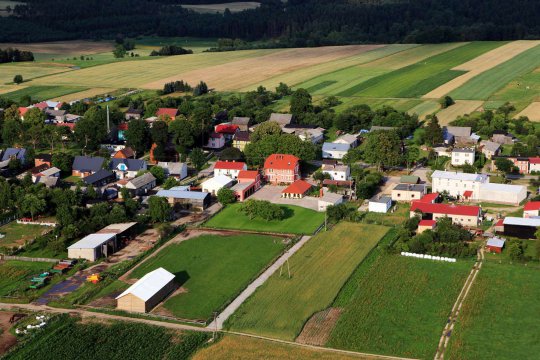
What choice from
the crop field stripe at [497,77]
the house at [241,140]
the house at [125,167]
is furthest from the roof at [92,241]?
the crop field stripe at [497,77]

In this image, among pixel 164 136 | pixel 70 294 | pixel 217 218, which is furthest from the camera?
pixel 164 136

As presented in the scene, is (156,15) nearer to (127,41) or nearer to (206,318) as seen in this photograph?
(127,41)

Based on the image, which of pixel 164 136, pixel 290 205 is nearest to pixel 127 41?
pixel 164 136

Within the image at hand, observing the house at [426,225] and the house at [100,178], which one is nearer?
the house at [426,225]

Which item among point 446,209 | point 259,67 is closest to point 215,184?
point 446,209

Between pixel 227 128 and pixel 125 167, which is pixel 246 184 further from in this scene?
pixel 227 128

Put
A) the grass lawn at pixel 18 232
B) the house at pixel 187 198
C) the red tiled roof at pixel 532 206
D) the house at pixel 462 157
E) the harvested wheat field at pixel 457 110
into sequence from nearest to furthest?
1. the grass lawn at pixel 18 232
2. the red tiled roof at pixel 532 206
3. the house at pixel 187 198
4. the house at pixel 462 157
5. the harvested wheat field at pixel 457 110

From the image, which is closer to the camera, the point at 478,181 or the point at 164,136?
the point at 478,181

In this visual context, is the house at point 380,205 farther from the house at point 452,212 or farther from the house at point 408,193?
the house at point 452,212
